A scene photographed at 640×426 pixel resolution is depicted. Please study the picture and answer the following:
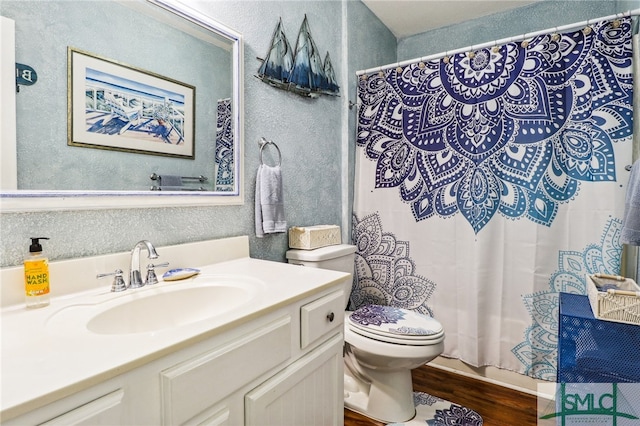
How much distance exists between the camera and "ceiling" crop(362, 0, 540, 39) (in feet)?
7.51

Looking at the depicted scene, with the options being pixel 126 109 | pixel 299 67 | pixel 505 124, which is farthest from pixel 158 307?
pixel 505 124

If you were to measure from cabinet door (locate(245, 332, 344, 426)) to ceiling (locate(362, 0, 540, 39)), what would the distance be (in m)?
2.19

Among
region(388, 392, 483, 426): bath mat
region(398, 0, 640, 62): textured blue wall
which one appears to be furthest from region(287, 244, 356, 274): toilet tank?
region(398, 0, 640, 62): textured blue wall

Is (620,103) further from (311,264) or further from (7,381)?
(7,381)

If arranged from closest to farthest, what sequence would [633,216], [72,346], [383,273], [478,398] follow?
[72,346], [633,216], [478,398], [383,273]

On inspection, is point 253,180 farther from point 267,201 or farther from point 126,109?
point 126,109

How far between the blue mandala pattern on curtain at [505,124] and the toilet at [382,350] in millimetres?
671

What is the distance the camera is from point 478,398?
1.81 metres

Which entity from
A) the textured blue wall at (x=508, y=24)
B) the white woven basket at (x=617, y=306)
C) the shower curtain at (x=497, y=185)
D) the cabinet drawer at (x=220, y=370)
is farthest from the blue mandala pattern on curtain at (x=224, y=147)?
the textured blue wall at (x=508, y=24)

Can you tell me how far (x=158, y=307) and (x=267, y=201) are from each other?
2.25ft

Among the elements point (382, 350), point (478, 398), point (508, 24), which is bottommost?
point (478, 398)

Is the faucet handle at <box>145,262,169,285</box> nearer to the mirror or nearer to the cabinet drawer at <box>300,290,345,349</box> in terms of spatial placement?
the mirror

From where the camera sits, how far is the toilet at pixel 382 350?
4.90 ft

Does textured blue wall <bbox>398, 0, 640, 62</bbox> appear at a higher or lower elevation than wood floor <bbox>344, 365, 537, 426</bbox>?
higher
